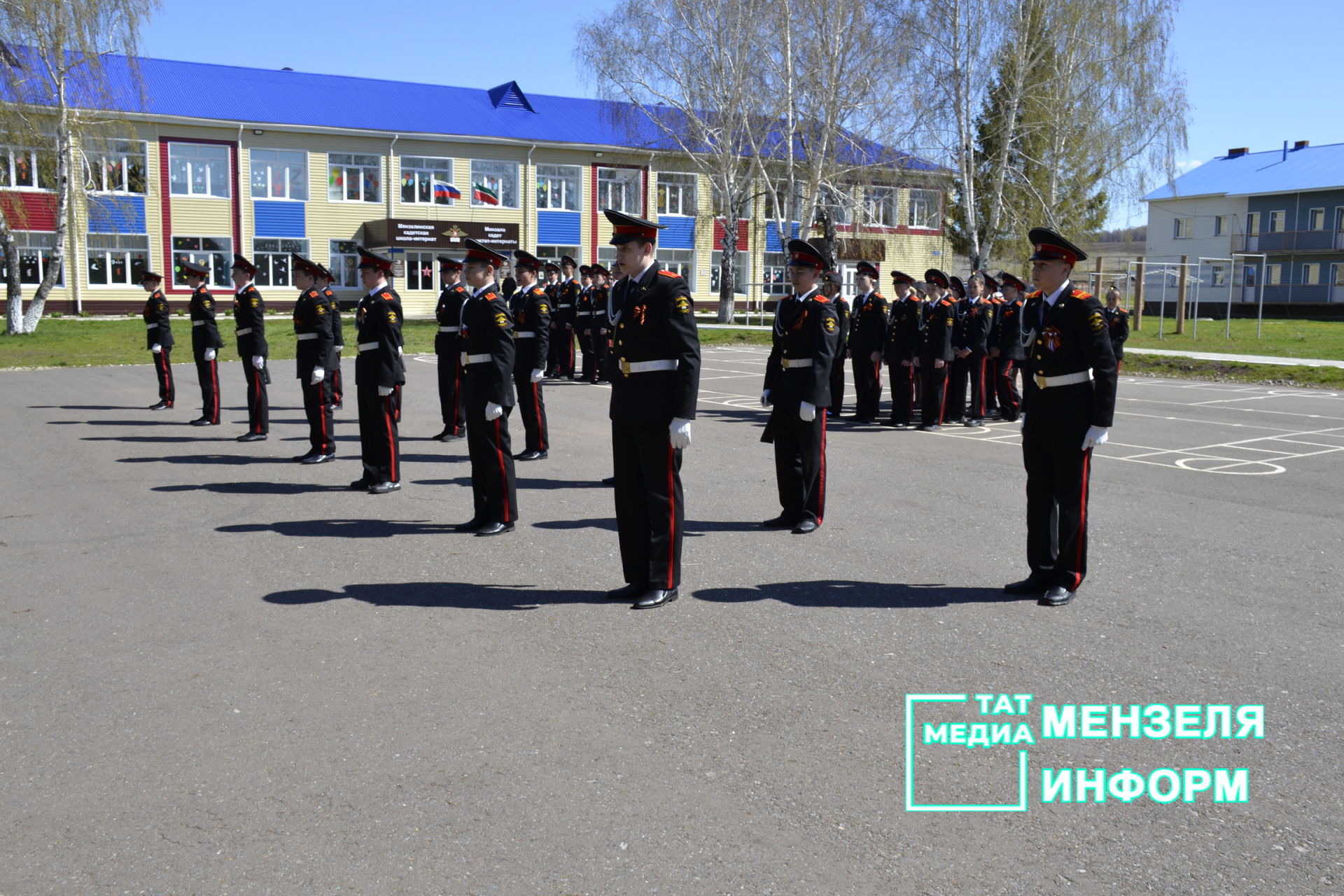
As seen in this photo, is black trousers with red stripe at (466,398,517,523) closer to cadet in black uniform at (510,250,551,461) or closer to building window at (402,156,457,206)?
cadet in black uniform at (510,250,551,461)

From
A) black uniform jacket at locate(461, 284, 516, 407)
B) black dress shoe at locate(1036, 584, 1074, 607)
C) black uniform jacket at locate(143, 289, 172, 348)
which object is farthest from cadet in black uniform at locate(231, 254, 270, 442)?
black dress shoe at locate(1036, 584, 1074, 607)

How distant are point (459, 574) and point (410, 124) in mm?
44923

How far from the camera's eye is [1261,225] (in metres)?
60.6

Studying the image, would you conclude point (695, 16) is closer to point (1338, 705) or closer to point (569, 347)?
point (569, 347)

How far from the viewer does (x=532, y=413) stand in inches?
448

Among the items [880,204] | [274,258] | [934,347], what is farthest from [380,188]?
[934,347]

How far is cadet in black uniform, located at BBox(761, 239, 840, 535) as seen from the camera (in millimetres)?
8094

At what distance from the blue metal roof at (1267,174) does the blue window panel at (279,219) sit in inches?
1634

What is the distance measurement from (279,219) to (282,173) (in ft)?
6.25

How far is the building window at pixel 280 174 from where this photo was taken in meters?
45.5

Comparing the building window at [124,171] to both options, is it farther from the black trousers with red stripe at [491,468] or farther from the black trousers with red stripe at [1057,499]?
the black trousers with red stripe at [1057,499]

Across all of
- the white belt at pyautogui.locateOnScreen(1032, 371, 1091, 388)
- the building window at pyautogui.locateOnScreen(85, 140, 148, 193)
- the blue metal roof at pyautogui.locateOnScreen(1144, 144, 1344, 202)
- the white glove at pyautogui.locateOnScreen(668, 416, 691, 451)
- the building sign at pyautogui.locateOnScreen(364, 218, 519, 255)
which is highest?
the blue metal roof at pyautogui.locateOnScreen(1144, 144, 1344, 202)

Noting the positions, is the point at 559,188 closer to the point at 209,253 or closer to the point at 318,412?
the point at 209,253

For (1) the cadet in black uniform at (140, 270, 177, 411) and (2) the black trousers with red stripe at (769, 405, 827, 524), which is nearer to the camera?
(2) the black trousers with red stripe at (769, 405, 827, 524)
